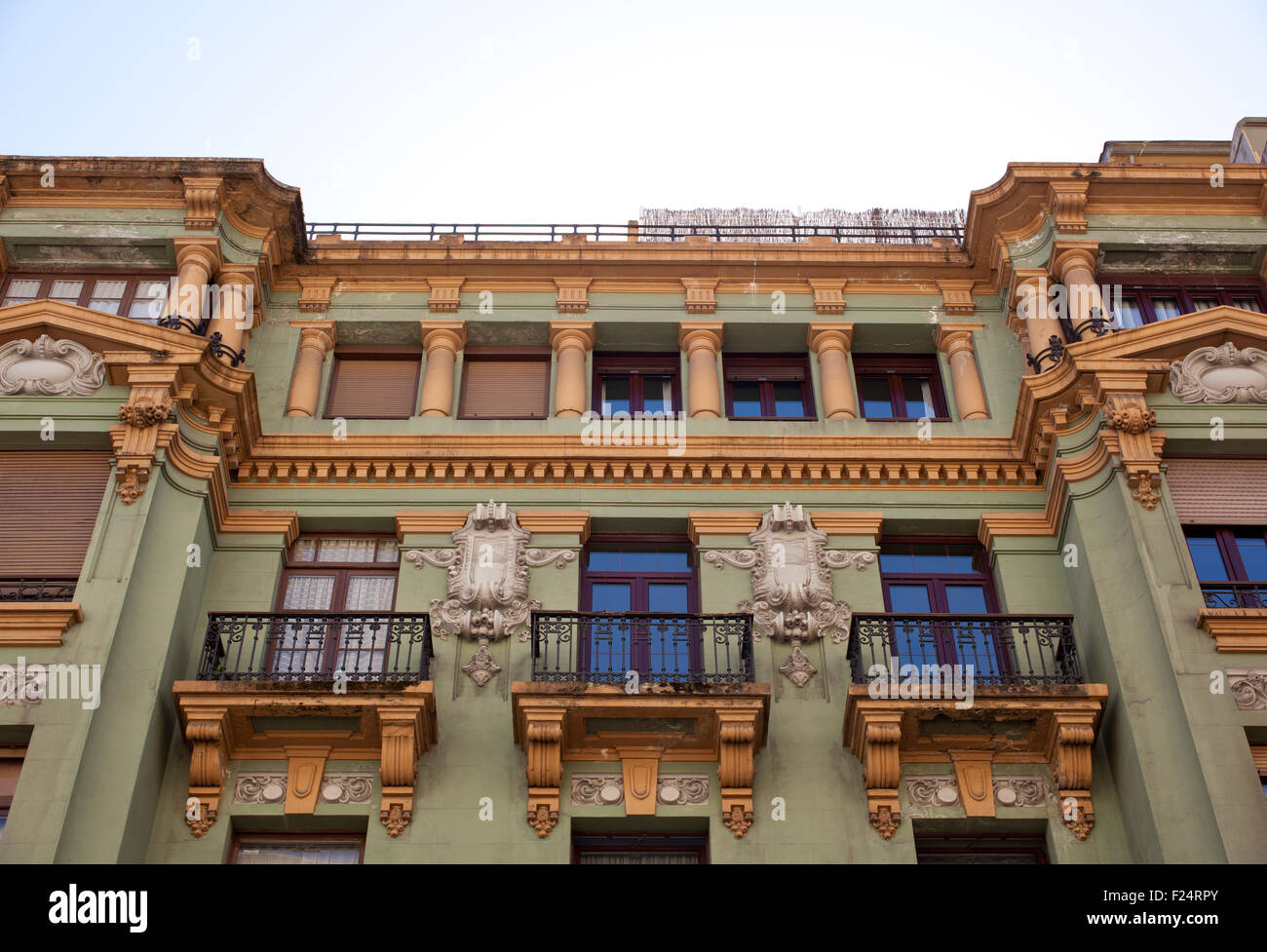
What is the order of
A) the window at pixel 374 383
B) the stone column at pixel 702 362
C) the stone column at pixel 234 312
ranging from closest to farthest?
the stone column at pixel 234 312
the stone column at pixel 702 362
the window at pixel 374 383

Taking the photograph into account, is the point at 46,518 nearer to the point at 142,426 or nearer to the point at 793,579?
the point at 142,426

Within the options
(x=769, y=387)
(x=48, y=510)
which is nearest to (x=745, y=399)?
(x=769, y=387)

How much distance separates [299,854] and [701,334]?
32.2 feet

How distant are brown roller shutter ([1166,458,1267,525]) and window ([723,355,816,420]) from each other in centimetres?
526

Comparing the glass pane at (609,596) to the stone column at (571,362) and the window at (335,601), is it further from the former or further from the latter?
the stone column at (571,362)

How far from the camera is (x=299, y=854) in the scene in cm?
1669

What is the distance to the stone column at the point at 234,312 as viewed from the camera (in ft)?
70.3

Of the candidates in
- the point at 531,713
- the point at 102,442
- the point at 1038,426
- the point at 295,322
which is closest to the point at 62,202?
the point at 295,322

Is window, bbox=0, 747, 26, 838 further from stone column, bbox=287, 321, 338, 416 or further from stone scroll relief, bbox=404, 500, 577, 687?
stone column, bbox=287, 321, 338, 416

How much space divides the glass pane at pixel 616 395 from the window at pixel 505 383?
87cm

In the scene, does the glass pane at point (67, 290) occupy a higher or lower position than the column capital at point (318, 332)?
higher

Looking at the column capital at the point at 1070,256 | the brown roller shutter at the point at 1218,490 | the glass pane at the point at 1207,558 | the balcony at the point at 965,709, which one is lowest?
the balcony at the point at 965,709

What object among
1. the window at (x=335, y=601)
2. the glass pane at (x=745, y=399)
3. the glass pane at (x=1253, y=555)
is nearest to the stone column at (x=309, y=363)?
the window at (x=335, y=601)

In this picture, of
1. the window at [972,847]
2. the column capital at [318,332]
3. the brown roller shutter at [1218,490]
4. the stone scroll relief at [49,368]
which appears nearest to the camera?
the window at [972,847]
